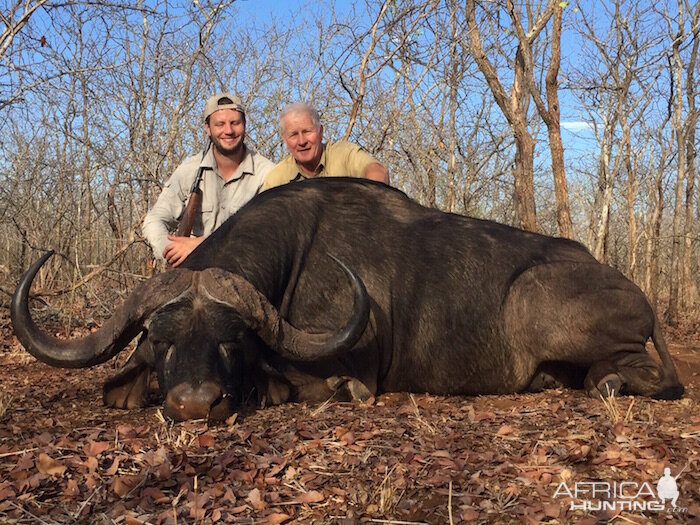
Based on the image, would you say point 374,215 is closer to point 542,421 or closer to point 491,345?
point 491,345

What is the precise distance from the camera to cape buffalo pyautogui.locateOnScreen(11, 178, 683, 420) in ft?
12.6

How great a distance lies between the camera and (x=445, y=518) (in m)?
2.23

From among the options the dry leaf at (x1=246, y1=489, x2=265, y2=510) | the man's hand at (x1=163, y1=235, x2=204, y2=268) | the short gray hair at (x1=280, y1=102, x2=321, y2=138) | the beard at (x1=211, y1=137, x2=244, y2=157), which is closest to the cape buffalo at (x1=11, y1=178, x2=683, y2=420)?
the man's hand at (x1=163, y1=235, x2=204, y2=268)

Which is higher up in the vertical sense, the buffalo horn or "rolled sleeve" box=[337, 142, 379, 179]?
"rolled sleeve" box=[337, 142, 379, 179]

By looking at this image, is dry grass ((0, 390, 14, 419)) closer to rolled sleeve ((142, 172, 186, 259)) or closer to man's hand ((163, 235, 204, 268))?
man's hand ((163, 235, 204, 268))

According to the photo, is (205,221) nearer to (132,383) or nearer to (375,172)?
(375,172)

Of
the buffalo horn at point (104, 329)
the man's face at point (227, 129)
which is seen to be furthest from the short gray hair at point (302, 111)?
the buffalo horn at point (104, 329)

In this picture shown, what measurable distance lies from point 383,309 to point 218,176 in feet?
8.00

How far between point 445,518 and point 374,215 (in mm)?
3039

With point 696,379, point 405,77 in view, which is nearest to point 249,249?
point 696,379

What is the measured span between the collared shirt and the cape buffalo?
151cm

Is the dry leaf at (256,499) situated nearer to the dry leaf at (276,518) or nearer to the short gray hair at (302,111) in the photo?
the dry leaf at (276,518)

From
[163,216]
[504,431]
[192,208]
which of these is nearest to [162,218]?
[163,216]

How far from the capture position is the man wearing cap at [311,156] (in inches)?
235
